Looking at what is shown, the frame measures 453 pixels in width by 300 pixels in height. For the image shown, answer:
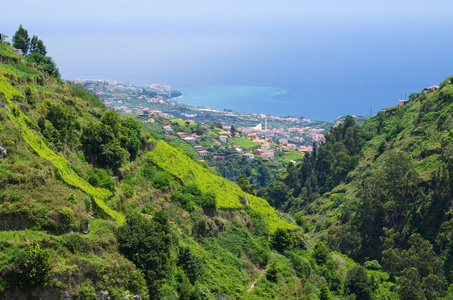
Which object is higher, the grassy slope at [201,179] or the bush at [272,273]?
the grassy slope at [201,179]

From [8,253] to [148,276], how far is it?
5.98 m

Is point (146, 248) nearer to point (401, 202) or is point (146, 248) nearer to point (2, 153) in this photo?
point (2, 153)

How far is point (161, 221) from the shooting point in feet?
68.2

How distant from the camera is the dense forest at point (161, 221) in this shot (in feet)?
49.5

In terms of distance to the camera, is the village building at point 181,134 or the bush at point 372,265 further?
the village building at point 181,134

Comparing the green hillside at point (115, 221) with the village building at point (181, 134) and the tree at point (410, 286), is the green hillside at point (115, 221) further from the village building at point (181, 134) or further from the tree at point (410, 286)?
the village building at point (181, 134)

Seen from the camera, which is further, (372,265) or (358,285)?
(372,265)

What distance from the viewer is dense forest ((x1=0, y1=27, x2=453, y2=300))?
49.5 ft

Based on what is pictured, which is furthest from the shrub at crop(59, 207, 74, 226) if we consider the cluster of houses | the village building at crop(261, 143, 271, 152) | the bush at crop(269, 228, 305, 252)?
the cluster of houses

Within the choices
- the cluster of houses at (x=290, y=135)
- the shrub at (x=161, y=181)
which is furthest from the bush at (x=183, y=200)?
the cluster of houses at (x=290, y=135)

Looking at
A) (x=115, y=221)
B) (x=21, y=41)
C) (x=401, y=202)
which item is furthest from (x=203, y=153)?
(x=115, y=221)

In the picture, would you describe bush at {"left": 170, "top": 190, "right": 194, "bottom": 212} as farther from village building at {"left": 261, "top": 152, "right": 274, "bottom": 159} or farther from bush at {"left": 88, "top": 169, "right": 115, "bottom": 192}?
village building at {"left": 261, "top": 152, "right": 274, "bottom": 159}

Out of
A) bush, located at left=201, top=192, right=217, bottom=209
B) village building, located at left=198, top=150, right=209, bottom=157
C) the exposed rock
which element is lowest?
bush, located at left=201, top=192, right=217, bottom=209

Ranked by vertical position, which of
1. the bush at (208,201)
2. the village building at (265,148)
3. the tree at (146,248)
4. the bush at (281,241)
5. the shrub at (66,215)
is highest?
the village building at (265,148)
